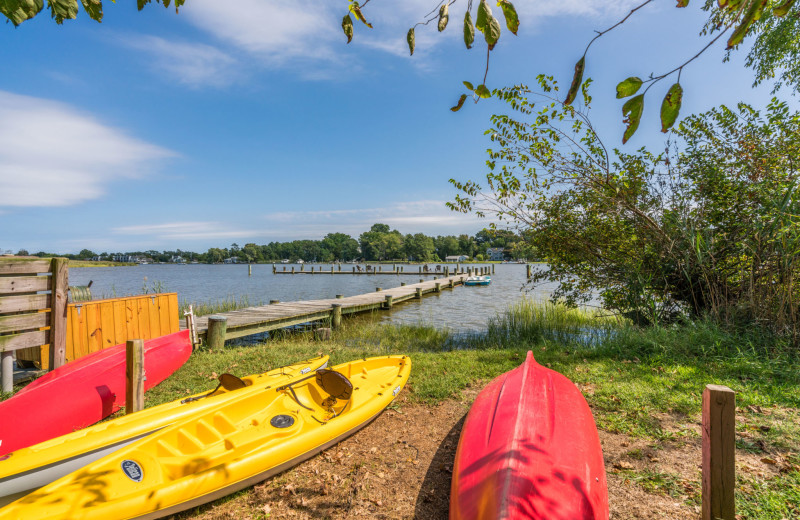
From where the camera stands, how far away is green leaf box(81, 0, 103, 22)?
209cm

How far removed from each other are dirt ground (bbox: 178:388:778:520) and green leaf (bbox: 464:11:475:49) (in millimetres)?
3288

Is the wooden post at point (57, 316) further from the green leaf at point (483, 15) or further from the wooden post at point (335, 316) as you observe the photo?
the wooden post at point (335, 316)

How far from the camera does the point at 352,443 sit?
4.23 m

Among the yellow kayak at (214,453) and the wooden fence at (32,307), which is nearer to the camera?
the yellow kayak at (214,453)

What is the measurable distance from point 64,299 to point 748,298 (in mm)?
11049

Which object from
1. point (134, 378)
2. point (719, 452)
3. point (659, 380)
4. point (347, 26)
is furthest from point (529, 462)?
point (134, 378)

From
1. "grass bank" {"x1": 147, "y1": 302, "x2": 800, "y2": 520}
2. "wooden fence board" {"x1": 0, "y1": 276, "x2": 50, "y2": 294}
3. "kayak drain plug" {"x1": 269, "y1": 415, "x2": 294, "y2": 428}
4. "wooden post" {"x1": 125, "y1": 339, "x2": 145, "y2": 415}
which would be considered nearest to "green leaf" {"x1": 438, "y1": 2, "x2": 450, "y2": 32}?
"grass bank" {"x1": 147, "y1": 302, "x2": 800, "y2": 520}

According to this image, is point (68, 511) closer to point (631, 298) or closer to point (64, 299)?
point (64, 299)

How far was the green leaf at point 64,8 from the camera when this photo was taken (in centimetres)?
196

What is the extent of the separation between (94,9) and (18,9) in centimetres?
57

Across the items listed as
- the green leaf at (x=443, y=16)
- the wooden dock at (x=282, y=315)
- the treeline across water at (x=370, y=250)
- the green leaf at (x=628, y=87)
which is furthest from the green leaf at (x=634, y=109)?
the treeline across water at (x=370, y=250)

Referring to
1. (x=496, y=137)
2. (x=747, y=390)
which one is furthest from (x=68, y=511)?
(x=496, y=137)

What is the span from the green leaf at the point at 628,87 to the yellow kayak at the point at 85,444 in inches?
168

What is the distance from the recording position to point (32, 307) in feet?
17.1
